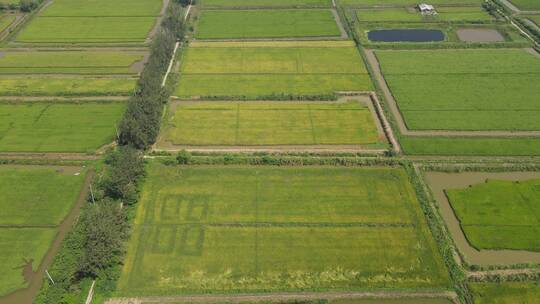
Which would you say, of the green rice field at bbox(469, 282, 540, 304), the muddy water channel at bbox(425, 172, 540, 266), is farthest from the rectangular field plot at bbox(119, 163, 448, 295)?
the muddy water channel at bbox(425, 172, 540, 266)

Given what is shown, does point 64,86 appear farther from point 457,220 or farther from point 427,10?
point 427,10

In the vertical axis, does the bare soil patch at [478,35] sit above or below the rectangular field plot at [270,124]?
above

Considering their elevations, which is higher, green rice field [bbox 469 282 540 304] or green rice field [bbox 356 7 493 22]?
green rice field [bbox 356 7 493 22]

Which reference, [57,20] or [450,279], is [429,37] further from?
[57,20]

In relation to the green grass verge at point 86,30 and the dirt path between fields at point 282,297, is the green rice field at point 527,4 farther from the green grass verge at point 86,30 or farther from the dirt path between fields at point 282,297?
the green grass verge at point 86,30

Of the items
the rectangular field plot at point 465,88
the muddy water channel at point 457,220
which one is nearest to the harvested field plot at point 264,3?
the rectangular field plot at point 465,88

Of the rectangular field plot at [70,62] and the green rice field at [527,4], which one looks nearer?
the rectangular field plot at [70,62]

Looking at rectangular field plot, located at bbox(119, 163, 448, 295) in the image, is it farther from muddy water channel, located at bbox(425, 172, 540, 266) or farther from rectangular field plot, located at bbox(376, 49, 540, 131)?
rectangular field plot, located at bbox(376, 49, 540, 131)
